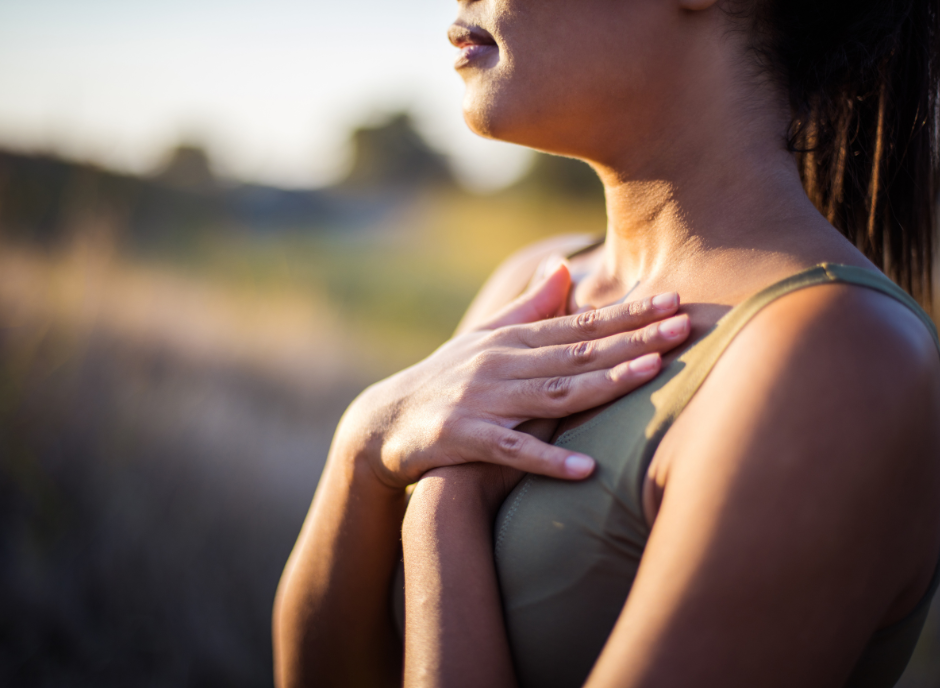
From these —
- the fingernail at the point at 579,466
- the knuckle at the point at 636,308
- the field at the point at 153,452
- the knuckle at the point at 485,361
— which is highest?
the knuckle at the point at 636,308

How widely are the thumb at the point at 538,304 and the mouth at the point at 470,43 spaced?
1.82 feet

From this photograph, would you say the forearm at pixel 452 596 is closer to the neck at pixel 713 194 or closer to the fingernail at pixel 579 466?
the fingernail at pixel 579 466

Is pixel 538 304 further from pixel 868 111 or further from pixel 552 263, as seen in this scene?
pixel 868 111

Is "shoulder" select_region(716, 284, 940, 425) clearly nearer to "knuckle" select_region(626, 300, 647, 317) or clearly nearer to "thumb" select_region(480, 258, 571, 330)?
"knuckle" select_region(626, 300, 647, 317)

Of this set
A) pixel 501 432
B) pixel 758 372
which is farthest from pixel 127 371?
pixel 758 372

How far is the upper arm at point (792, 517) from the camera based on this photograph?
813mm

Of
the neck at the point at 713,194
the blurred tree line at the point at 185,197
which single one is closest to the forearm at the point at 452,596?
the neck at the point at 713,194

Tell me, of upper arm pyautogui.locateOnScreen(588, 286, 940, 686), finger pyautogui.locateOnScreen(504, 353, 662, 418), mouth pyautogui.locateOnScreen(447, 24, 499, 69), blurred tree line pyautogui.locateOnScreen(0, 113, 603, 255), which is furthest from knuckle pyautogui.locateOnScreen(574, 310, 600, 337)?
blurred tree line pyautogui.locateOnScreen(0, 113, 603, 255)

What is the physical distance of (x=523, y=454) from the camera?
3.67ft

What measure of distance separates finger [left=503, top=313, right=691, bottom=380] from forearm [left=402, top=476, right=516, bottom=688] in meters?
0.28

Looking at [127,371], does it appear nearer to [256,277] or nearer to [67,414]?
[67,414]

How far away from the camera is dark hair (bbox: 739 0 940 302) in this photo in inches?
51.1

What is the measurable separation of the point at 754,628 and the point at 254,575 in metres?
3.53

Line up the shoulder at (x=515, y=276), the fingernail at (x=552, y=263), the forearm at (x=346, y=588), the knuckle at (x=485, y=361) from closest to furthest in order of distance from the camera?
the knuckle at (x=485, y=361) → the forearm at (x=346, y=588) → the fingernail at (x=552, y=263) → the shoulder at (x=515, y=276)
